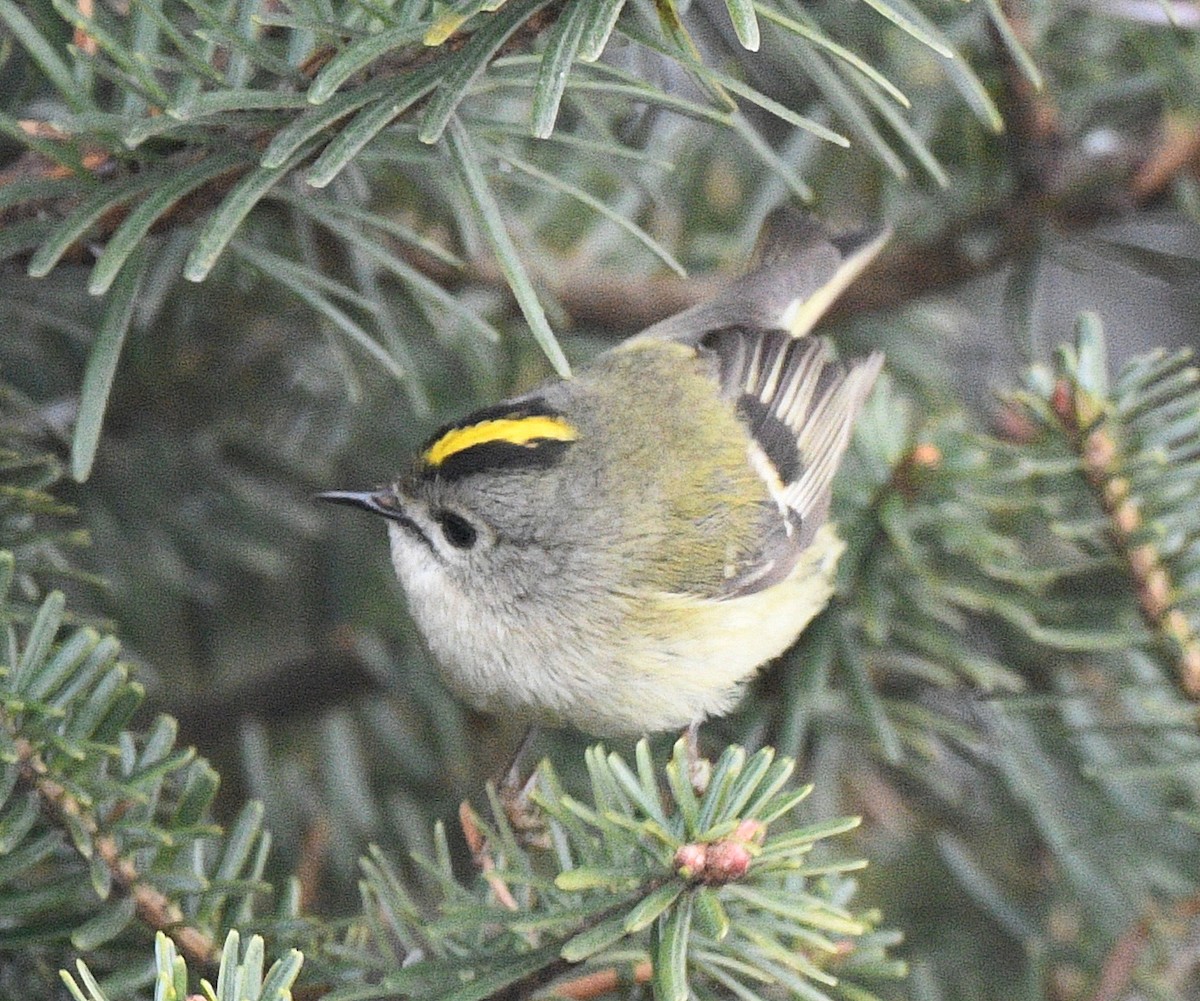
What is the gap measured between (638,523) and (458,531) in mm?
207

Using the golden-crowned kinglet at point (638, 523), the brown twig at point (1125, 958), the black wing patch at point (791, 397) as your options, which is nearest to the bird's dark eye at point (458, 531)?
the golden-crowned kinglet at point (638, 523)

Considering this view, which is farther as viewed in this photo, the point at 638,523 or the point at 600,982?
the point at 638,523

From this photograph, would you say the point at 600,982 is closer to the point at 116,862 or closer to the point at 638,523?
the point at 116,862

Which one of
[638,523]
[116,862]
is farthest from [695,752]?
[116,862]

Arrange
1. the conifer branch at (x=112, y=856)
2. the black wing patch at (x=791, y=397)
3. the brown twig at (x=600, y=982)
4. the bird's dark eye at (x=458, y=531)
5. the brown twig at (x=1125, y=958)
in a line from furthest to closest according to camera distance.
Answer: the black wing patch at (x=791, y=397)
the bird's dark eye at (x=458, y=531)
the brown twig at (x=1125, y=958)
the brown twig at (x=600, y=982)
the conifer branch at (x=112, y=856)

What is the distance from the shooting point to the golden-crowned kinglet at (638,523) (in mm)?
1472

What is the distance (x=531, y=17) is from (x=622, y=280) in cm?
91

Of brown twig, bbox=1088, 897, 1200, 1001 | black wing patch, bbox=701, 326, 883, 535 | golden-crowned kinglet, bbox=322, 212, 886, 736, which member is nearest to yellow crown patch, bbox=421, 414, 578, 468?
golden-crowned kinglet, bbox=322, 212, 886, 736

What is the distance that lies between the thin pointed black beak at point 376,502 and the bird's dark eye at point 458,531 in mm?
45

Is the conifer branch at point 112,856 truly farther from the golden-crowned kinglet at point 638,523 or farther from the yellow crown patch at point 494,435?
the yellow crown patch at point 494,435

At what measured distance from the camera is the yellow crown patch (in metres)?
1.49

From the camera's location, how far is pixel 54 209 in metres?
1.10

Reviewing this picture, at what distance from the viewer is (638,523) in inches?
64.2

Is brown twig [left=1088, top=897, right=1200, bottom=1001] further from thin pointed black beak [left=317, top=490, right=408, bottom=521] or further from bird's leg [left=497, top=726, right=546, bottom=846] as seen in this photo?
thin pointed black beak [left=317, top=490, right=408, bottom=521]
